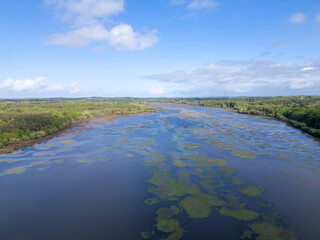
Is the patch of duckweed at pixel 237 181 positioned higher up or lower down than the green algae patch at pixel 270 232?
higher up

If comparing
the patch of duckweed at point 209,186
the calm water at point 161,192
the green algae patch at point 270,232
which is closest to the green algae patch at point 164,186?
the calm water at point 161,192

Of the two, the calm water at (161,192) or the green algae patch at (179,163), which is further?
the green algae patch at (179,163)

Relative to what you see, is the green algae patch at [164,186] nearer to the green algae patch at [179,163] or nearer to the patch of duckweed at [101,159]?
the green algae patch at [179,163]

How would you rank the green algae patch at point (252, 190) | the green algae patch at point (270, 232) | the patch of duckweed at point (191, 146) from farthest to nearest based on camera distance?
the patch of duckweed at point (191, 146), the green algae patch at point (252, 190), the green algae patch at point (270, 232)

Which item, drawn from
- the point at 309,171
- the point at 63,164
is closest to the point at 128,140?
the point at 63,164

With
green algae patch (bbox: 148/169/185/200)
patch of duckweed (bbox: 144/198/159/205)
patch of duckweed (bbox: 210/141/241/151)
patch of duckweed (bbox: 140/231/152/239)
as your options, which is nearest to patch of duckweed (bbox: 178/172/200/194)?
green algae patch (bbox: 148/169/185/200)

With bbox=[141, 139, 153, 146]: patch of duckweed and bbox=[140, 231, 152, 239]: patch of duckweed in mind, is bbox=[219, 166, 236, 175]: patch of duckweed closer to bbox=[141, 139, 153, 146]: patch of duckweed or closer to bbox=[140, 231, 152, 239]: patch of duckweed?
bbox=[140, 231, 152, 239]: patch of duckweed
